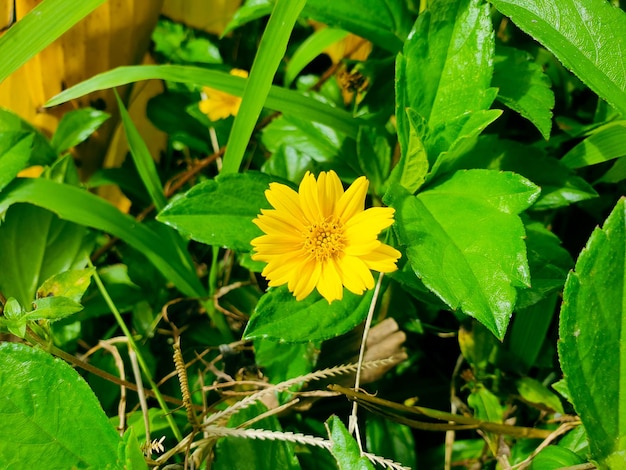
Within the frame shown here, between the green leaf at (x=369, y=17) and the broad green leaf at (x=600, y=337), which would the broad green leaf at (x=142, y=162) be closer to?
the green leaf at (x=369, y=17)

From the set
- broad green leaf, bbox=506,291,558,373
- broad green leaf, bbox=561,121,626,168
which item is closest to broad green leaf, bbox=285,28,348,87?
broad green leaf, bbox=561,121,626,168

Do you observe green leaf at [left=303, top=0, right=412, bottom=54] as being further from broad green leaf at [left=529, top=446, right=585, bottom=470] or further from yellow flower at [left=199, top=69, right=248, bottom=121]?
broad green leaf at [left=529, top=446, right=585, bottom=470]

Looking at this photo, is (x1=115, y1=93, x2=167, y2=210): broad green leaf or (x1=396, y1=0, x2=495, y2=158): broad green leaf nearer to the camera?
(x1=396, y1=0, x2=495, y2=158): broad green leaf

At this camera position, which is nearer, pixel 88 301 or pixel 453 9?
pixel 453 9

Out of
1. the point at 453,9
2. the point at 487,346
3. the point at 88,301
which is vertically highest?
the point at 453,9

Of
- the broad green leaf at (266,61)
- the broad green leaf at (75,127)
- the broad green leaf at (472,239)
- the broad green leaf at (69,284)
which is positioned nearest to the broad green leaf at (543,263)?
the broad green leaf at (472,239)

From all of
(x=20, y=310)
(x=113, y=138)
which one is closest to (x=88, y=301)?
(x=20, y=310)

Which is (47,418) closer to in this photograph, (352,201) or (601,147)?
(352,201)

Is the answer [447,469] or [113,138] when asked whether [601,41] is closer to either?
[447,469]
